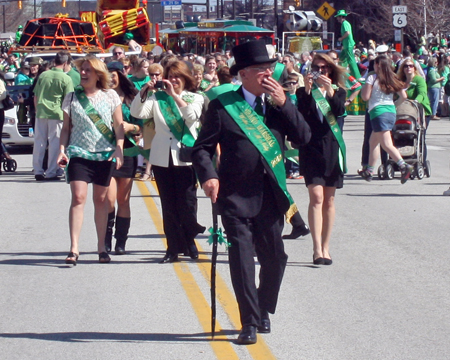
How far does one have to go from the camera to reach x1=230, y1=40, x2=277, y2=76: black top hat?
17.4ft

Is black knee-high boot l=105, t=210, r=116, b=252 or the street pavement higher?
black knee-high boot l=105, t=210, r=116, b=252

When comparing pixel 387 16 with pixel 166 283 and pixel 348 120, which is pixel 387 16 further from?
pixel 166 283

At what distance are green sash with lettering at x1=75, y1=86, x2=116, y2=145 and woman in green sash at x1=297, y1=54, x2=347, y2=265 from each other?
5.59ft

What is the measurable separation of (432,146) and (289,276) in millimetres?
12472

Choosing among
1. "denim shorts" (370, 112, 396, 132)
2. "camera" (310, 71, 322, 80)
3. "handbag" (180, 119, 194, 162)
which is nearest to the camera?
"camera" (310, 71, 322, 80)

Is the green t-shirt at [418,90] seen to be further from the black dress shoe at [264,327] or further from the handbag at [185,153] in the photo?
the black dress shoe at [264,327]

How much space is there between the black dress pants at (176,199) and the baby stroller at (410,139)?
21.8 ft

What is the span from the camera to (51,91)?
13.9 meters

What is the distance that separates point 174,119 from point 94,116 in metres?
0.72

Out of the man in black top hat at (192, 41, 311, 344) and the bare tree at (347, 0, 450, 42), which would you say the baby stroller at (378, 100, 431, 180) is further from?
the bare tree at (347, 0, 450, 42)

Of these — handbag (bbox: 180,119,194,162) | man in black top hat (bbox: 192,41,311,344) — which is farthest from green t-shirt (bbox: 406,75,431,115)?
man in black top hat (bbox: 192,41,311,344)

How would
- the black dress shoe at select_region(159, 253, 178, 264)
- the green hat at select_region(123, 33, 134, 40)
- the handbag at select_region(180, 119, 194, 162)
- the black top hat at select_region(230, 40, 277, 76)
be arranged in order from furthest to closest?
the green hat at select_region(123, 33, 134, 40), the black dress shoe at select_region(159, 253, 178, 264), the handbag at select_region(180, 119, 194, 162), the black top hat at select_region(230, 40, 277, 76)

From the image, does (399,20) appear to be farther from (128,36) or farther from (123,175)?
(123,175)

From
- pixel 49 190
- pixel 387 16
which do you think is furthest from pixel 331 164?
pixel 387 16
